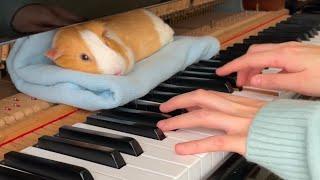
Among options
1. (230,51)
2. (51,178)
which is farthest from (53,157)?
(230,51)

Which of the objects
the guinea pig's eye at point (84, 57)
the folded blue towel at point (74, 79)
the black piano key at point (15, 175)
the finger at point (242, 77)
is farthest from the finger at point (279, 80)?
the black piano key at point (15, 175)

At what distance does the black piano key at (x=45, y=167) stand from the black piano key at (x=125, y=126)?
0.15 m

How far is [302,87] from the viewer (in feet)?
2.97

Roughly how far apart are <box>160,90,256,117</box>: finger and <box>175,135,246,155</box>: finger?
0.07 m

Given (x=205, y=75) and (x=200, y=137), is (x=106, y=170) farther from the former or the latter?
(x=205, y=75)

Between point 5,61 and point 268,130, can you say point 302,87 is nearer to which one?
point 268,130

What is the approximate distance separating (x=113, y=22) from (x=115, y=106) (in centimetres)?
29

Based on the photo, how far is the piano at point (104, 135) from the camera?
695 mm

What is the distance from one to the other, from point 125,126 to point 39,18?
0.75 ft

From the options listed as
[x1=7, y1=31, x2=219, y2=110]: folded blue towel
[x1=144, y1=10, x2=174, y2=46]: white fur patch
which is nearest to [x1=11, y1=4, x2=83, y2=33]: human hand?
[x1=7, y1=31, x2=219, y2=110]: folded blue towel

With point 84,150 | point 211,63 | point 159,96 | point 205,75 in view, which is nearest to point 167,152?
point 84,150

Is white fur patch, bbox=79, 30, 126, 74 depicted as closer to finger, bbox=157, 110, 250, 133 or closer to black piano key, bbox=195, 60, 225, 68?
finger, bbox=157, 110, 250, 133

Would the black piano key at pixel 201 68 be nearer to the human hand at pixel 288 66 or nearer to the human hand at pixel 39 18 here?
the human hand at pixel 288 66

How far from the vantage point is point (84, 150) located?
0.74 meters
